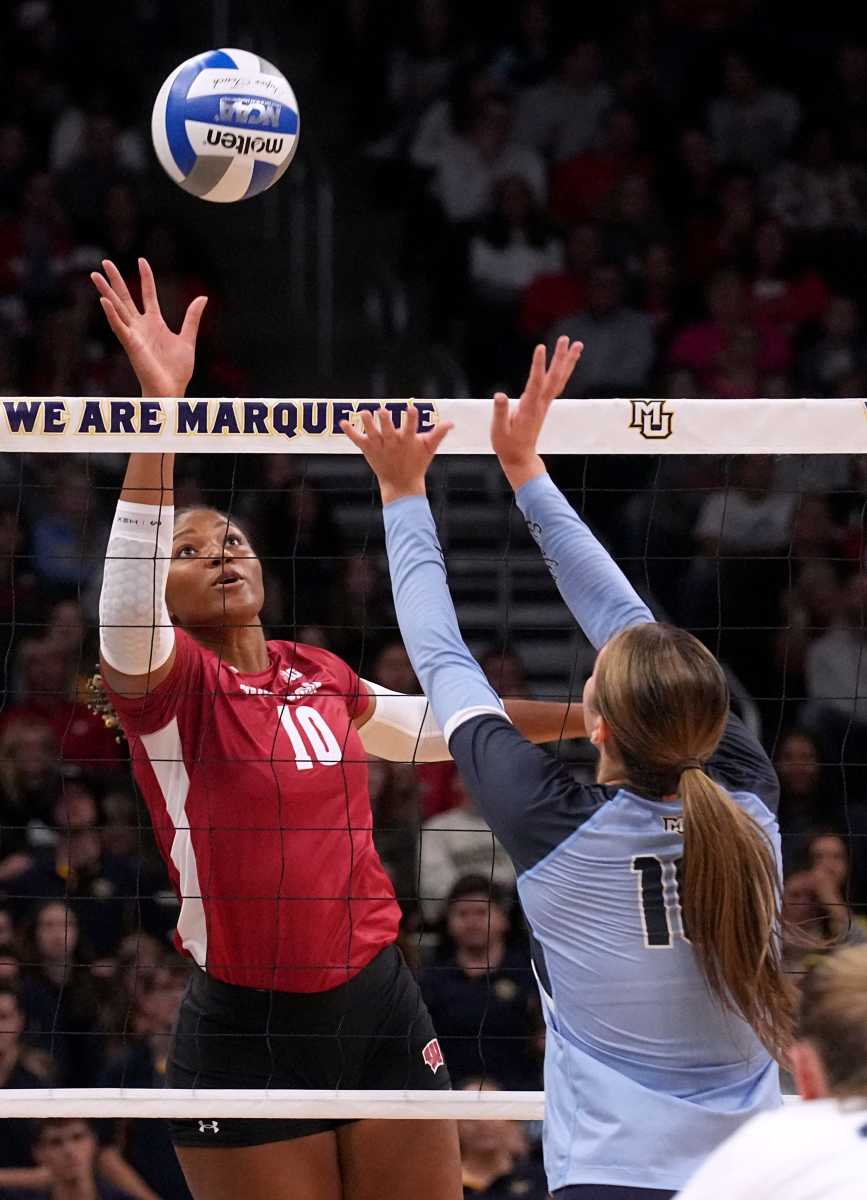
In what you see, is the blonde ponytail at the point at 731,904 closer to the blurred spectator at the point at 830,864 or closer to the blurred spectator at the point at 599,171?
the blurred spectator at the point at 830,864

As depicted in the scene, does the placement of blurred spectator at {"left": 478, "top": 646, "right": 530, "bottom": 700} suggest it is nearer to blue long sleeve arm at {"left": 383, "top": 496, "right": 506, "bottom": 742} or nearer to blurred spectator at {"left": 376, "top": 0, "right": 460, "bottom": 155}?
blue long sleeve arm at {"left": 383, "top": 496, "right": 506, "bottom": 742}

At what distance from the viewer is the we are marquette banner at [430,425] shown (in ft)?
11.6

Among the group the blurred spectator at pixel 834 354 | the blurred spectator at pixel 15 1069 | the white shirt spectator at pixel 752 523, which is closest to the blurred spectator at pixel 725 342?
the blurred spectator at pixel 834 354

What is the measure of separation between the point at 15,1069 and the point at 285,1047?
233cm

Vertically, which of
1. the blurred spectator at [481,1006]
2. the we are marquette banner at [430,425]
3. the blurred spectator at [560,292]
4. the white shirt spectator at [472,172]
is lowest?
the blurred spectator at [481,1006]

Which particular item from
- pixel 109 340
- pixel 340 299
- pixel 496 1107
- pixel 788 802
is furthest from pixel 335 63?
pixel 496 1107

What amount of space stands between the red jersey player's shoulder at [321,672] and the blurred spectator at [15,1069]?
216cm

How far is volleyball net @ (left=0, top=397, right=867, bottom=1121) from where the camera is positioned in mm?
3553

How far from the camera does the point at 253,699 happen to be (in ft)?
12.4

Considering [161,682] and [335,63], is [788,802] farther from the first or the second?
[335,63]

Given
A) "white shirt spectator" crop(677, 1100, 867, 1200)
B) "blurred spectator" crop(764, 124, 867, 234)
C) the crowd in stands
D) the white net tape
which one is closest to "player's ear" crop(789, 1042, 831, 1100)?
"white shirt spectator" crop(677, 1100, 867, 1200)

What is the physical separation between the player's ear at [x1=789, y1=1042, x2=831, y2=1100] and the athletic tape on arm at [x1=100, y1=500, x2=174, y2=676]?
189cm

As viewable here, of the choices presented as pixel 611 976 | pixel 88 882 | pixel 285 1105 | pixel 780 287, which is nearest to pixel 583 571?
pixel 611 976

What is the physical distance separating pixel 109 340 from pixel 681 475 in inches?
126
